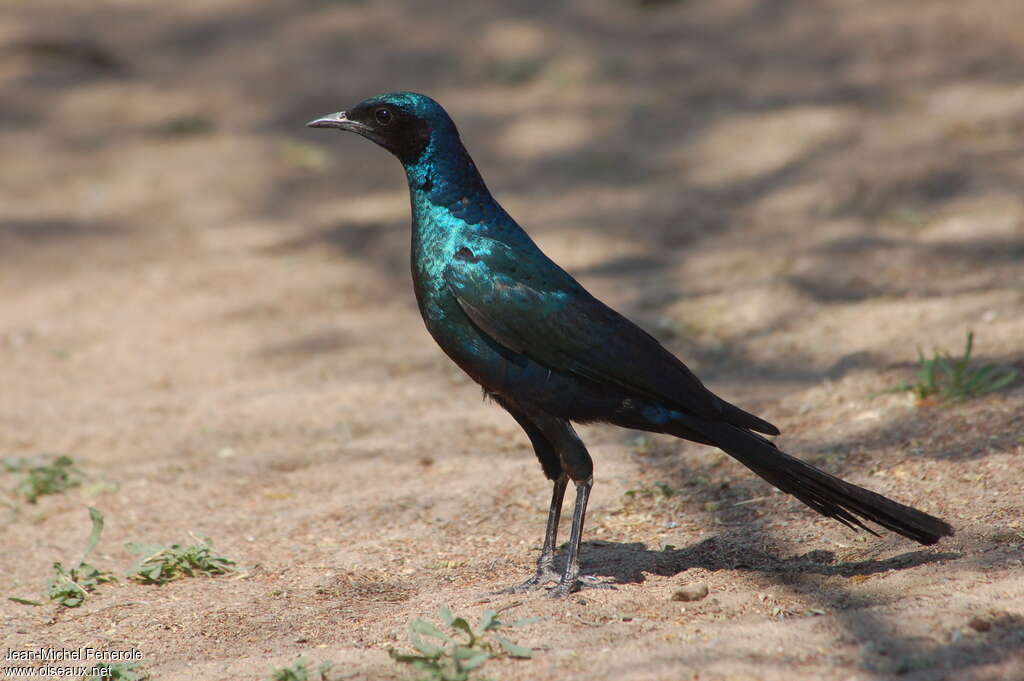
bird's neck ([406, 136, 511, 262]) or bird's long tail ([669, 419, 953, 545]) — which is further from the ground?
bird's neck ([406, 136, 511, 262])

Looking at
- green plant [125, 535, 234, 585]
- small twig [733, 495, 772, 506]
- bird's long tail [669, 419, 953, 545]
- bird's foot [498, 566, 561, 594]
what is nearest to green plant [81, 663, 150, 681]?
green plant [125, 535, 234, 585]

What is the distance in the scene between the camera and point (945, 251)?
670cm

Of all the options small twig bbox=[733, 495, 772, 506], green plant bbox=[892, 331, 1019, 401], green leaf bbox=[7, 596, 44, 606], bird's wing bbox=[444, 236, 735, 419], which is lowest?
green leaf bbox=[7, 596, 44, 606]

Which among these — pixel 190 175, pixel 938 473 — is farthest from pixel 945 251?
pixel 190 175

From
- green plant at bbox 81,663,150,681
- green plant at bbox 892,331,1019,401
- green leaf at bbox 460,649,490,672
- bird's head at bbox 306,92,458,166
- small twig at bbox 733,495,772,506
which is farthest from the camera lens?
green plant at bbox 892,331,1019,401

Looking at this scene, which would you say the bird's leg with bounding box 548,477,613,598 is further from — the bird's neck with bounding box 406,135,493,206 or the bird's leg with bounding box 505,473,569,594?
the bird's neck with bounding box 406,135,493,206

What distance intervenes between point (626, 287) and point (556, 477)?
346cm

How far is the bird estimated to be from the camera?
3.47 m

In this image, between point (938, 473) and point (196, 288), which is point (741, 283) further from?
point (196, 288)

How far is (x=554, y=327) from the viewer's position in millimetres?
3516

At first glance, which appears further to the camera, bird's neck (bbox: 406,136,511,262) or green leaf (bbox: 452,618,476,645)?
bird's neck (bbox: 406,136,511,262)

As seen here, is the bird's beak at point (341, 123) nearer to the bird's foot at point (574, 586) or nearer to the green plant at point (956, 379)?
the bird's foot at point (574, 586)

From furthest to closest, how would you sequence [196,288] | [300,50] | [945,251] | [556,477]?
[300,50], [196,288], [945,251], [556,477]

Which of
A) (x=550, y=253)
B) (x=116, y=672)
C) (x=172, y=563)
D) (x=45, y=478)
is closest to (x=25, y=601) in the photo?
(x=172, y=563)
